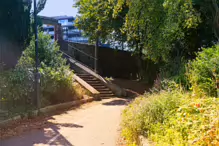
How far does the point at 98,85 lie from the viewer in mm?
15250

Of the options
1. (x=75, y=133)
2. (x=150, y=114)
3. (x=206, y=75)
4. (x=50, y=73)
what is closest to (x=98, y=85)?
(x=50, y=73)

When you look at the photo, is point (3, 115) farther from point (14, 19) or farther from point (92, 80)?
point (92, 80)

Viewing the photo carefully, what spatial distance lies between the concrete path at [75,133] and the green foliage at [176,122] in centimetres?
84

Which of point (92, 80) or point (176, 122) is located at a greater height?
point (176, 122)

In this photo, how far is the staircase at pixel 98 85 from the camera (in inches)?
562

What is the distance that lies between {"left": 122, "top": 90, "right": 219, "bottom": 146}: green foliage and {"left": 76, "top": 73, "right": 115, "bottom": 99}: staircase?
879cm

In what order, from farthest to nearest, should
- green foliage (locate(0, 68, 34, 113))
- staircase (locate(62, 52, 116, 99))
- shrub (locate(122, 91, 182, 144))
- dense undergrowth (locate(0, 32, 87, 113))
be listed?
staircase (locate(62, 52, 116, 99)) < dense undergrowth (locate(0, 32, 87, 113)) < green foliage (locate(0, 68, 34, 113)) < shrub (locate(122, 91, 182, 144))

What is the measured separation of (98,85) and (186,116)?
38.5ft

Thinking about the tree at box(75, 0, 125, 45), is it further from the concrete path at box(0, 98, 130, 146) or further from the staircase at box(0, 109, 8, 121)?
the staircase at box(0, 109, 8, 121)

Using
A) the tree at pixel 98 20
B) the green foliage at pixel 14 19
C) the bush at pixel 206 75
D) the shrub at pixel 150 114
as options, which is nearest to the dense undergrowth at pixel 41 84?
the green foliage at pixel 14 19

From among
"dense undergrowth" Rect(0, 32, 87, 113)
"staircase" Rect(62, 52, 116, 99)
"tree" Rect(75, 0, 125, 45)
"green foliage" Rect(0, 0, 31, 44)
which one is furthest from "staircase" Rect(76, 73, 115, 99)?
"green foliage" Rect(0, 0, 31, 44)

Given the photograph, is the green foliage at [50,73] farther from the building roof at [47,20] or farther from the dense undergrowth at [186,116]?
the dense undergrowth at [186,116]

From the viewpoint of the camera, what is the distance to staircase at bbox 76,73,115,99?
1428cm

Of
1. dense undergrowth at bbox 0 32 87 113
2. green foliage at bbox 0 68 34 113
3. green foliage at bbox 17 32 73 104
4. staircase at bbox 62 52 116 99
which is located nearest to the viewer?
green foliage at bbox 0 68 34 113
